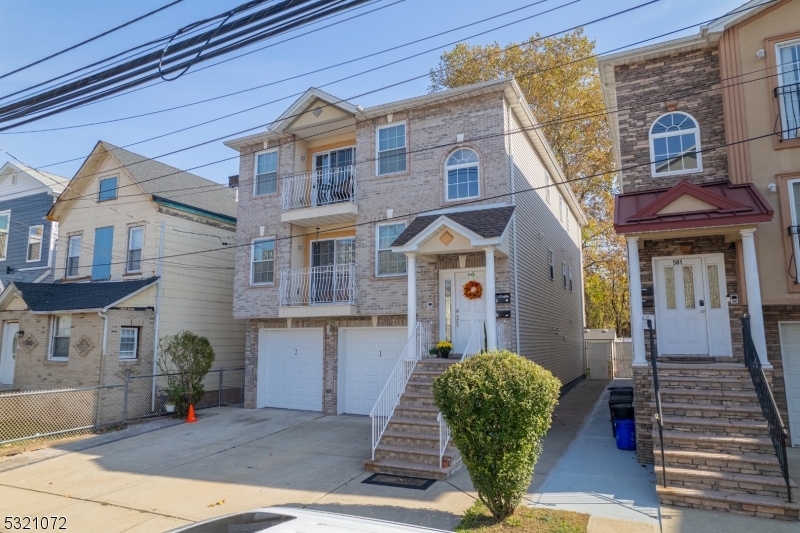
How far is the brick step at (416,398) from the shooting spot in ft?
32.3

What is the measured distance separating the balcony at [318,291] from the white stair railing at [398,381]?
2.41 metres

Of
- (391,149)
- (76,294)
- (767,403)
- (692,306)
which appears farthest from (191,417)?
(767,403)

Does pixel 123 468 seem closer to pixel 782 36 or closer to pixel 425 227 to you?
pixel 425 227

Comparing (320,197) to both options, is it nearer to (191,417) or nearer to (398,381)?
(398,381)

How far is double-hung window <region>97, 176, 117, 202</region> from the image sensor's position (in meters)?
17.5

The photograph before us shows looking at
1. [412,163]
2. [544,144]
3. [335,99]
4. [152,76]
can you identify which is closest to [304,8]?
[152,76]

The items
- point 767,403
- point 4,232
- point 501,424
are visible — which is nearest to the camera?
point 501,424

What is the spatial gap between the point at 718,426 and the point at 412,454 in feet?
15.3

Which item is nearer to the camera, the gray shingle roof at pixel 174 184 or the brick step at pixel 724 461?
the brick step at pixel 724 461

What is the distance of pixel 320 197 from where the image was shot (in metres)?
15.0

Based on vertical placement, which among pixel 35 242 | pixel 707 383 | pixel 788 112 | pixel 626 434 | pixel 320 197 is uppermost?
pixel 788 112

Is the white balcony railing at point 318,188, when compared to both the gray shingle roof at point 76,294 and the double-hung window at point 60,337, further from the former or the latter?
the double-hung window at point 60,337

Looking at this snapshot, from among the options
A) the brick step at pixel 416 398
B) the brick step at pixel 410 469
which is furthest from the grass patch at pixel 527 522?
the brick step at pixel 416 398

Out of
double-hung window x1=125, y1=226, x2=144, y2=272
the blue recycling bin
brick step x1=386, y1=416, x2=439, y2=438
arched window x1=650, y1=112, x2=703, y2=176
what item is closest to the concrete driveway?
brick step x1=386, y1=416, x2=439, y2=438
